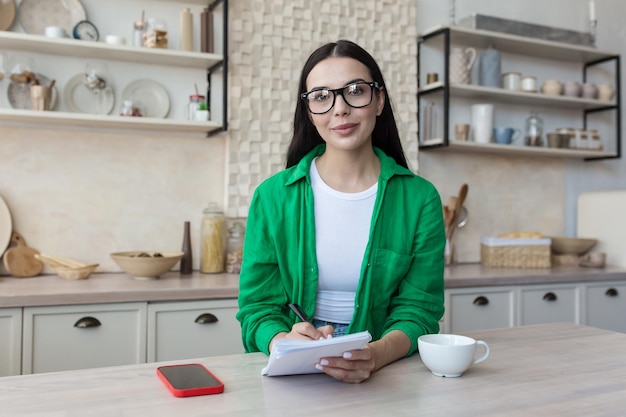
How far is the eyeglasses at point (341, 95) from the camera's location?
1.51 metres

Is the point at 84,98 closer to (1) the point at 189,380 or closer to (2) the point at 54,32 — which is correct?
(2) the point at 54,32

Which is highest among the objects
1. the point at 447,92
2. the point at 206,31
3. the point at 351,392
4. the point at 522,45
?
the point at 522,45

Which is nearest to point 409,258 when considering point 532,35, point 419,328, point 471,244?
point 419,328

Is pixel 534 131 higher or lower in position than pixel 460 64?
lower

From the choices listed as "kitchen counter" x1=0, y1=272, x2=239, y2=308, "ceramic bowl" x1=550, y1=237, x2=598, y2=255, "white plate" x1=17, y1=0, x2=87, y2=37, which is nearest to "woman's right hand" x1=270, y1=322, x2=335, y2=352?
"kitchen counter" x1=0, y1=272, x2=239, y2=308

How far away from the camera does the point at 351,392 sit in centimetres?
112

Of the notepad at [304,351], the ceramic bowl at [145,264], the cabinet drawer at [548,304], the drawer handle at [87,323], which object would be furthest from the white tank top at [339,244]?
the cabinet drawer at [548,304]

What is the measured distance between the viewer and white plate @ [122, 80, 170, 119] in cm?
292

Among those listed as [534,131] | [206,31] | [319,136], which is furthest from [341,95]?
[534,131]

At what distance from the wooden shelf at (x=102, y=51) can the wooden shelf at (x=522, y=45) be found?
4.34 ft

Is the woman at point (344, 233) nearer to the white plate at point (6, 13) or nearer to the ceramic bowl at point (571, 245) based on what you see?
the white plate at point (6, 13)

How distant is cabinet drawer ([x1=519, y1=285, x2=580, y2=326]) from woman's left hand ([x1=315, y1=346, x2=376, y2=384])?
2137 mm

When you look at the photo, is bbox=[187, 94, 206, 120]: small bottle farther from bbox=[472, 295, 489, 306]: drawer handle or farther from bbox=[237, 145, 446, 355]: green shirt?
bbox=[472, 295, 489, 306]: drawer handle

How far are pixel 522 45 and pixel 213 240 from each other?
210 cm
